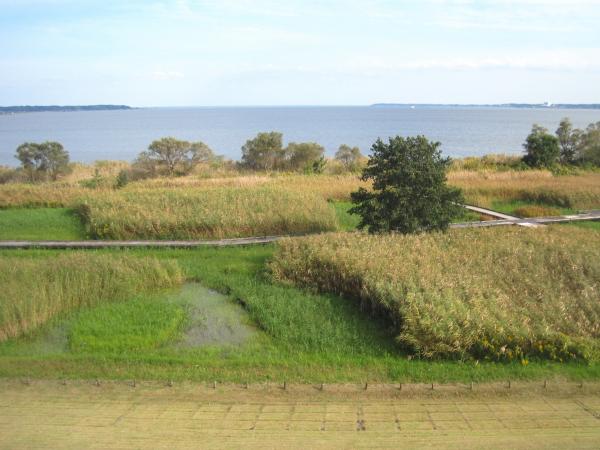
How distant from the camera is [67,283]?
14102mm

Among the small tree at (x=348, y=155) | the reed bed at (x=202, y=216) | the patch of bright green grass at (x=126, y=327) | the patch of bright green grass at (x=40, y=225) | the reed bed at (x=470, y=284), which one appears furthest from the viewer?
the small tree at (x=348, y=155)

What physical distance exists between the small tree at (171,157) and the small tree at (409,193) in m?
29.7

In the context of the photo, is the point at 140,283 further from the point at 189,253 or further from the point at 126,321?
the point at 189,253

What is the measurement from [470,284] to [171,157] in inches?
1449

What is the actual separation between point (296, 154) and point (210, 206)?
25.8 metres

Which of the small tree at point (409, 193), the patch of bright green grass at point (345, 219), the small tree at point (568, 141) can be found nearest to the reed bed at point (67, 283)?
A: the small tree at point (409, 193)

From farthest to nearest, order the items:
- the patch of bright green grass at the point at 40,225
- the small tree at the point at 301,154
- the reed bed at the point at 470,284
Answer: the small tree at the point at 301,154
the patch of bright green grass at the point at 40,225
the reed bed at the point at 470,284

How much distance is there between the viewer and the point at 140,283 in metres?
15.1

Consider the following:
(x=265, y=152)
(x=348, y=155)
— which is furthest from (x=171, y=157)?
(x=348, y=155)

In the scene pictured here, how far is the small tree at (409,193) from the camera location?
60.9ft

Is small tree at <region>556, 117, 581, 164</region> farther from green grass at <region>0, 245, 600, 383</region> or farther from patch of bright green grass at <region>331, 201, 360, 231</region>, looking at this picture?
green grass at <region>0, 245, 600, 383</region>

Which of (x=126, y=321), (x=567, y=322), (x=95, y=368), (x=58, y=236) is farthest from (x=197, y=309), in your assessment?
(x=58, y=236)

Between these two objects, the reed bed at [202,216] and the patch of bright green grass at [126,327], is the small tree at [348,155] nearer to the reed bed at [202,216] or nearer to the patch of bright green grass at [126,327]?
the reed bed at [202,216]

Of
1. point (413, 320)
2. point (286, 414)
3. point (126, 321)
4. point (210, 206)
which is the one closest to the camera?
point (286, 414)
